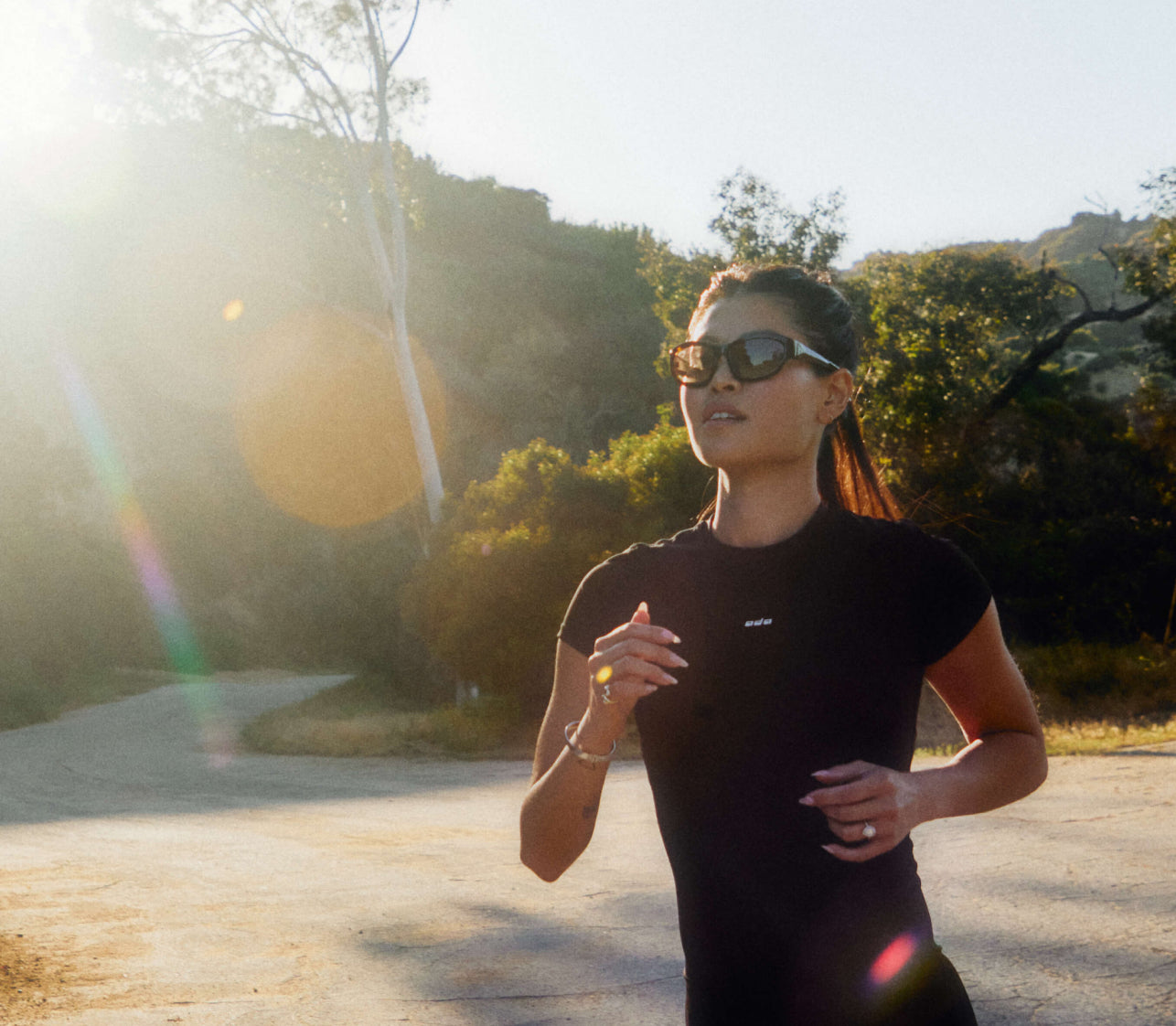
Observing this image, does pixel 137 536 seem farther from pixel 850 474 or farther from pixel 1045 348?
pixel 850 474

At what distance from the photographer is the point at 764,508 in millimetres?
1983

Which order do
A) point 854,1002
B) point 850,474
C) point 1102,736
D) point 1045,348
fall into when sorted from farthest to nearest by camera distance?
point 1045,348 < point 1102,736 < point 850,474 < point 854,1002

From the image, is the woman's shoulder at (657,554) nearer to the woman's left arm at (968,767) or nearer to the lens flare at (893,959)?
the woman's left arm at (968,767)

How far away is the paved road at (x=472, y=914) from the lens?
4.61m

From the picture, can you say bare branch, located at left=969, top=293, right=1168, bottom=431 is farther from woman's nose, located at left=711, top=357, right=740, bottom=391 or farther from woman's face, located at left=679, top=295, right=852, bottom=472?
woman's nose, located at left=711, top=357, right=740, bottom=391

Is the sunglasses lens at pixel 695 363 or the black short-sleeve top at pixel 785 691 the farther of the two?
the sunglasses lens at pixel 695 363

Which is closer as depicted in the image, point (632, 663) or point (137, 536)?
point (632, 663)

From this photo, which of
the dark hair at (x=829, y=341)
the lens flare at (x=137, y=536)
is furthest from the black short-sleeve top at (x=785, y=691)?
the lens flare at (x=137, y=536)

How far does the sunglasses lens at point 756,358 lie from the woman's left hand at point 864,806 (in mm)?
688

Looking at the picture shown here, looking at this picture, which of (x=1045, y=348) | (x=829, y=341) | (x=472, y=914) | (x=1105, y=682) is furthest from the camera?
(x=1045, y=348)

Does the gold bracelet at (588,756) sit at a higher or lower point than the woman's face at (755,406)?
lower

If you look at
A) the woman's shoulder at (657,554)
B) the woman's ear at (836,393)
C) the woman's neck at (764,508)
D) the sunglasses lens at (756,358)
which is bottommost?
the woman's shoulder at (657,554)

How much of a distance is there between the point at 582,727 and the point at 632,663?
21 centimetres

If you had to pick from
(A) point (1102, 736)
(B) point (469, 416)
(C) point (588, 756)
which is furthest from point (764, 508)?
(B) point (469, 416)
